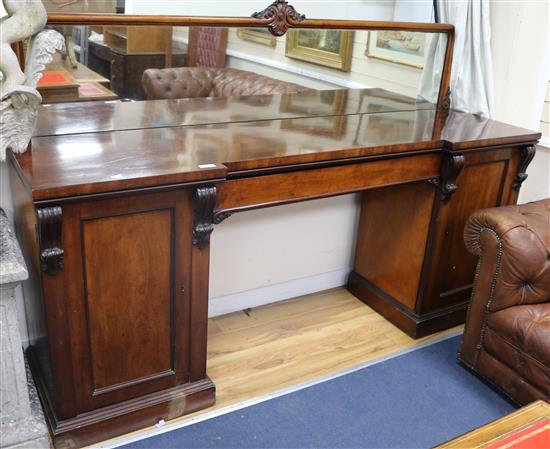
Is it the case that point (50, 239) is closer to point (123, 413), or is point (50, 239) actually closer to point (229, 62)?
point (123, 413)

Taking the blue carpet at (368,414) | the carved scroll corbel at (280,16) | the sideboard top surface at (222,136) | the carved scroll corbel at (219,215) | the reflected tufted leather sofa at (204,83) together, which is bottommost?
the blue carpet at (368,414)

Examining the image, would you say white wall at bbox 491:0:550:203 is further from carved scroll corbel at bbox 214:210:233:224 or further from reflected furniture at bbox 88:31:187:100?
carved scroll corbel at bbox 214:210:233:224

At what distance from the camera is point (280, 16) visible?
7.42ft

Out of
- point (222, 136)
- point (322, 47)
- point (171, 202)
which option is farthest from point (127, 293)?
point (322, 47)

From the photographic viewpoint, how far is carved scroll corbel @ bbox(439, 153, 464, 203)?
2404 millimetres

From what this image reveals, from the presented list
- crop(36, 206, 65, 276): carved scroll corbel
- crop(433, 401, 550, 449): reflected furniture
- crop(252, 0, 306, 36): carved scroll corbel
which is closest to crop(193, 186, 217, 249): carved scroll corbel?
crop(36, 206, 65, 276): carved scroll corbel

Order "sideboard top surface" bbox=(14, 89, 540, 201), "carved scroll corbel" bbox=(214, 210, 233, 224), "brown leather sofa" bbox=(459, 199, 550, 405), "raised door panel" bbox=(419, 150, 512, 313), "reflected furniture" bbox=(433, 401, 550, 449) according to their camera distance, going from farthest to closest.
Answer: "raised door panel" bbox=(419, 150, 512, 313)
"brown leather sofa" bbox=(459, 199, 550, 405)
"carved scroll corbel" bbox=(214, 210, 233, 224)
"sideboard top surface" bbox=(14, 89, 540, 201)
"reflected furniture" bbox=(433, 401, 550, 449)

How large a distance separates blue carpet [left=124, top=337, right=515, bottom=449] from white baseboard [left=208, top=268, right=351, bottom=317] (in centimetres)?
62

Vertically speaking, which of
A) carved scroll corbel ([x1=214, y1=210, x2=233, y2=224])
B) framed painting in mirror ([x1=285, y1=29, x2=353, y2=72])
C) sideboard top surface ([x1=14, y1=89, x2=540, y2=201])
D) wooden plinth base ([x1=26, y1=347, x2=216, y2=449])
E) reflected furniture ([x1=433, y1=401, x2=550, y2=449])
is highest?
framed painting in mirror ([x1=285, y1=29, x2=353, y2=72])

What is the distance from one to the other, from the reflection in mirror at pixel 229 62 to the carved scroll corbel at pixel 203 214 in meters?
0.64

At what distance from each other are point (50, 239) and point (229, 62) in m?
1.03

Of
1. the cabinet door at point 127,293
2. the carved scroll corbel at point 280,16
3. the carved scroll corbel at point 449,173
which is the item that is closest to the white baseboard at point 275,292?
the cabinet door at point 127,293

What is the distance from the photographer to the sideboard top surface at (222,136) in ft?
5.66

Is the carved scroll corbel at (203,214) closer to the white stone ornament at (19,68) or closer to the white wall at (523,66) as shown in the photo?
the white stone ornament at (19,68)
